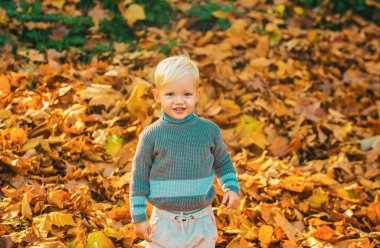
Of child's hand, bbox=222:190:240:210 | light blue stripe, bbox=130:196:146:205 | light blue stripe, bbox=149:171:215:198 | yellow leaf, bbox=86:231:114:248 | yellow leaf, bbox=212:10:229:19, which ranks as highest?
yellow leaf, bbox=212:10:229:19

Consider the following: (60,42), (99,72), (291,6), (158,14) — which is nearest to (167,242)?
(99,72)

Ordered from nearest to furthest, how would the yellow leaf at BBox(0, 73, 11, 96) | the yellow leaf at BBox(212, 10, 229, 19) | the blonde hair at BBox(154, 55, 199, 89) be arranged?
the blonde hair at BBox(154, 55, 199, 89) → the yellow leaf at BBox(0, 73, 11, 96) → the yellow leaf at BBox(212, 10, 229, 19)

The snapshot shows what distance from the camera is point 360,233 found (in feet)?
10.8

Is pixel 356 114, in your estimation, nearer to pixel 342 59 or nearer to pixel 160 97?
pixel 342 59

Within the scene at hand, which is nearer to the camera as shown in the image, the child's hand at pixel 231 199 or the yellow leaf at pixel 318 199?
the child's hand at pixel 231 199

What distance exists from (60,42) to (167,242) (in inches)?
124

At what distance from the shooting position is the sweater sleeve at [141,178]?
228 centimetres

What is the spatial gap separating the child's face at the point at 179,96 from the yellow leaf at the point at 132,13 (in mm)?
3257

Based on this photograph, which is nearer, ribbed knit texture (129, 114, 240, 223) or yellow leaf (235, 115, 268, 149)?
ribbed knit texture (129, 114, 240, 223)

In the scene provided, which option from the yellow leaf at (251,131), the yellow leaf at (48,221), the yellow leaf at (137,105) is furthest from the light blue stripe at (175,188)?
the yellow leaf at (251,131)

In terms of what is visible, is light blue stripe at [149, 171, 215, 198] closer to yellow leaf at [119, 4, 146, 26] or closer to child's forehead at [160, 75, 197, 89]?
child's forehead at [160, 75, 197, 89]

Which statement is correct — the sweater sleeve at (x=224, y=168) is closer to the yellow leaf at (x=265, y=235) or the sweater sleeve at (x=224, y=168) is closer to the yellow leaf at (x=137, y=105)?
the yellow leaf at (x=265, y=235)

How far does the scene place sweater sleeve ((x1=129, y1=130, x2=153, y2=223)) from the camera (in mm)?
2275

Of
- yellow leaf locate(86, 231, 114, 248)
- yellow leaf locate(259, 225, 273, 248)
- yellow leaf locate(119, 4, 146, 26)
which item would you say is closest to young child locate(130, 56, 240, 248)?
yellow leaf locate(86, 231, 114, 248)
